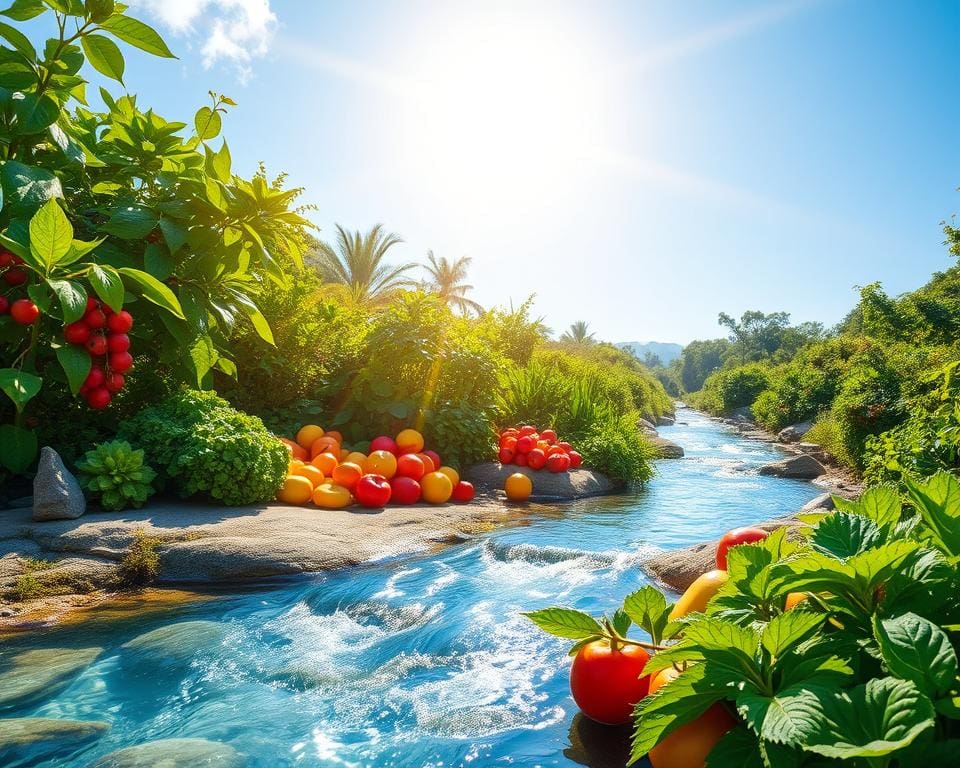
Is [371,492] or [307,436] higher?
[307,436]

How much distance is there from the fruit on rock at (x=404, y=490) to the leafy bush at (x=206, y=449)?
1.35 meters

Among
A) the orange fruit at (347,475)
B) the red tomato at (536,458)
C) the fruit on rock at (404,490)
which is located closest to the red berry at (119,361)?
the orange fruit at (347,475)

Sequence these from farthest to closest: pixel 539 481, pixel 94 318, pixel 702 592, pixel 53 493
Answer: pixel 539 481, pixel 53 493, pixel 94 318, pixel 702 592

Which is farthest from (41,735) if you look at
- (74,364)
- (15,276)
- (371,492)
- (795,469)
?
(795,469)

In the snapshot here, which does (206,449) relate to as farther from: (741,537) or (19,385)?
(741,537)

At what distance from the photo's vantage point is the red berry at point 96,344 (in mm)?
3879

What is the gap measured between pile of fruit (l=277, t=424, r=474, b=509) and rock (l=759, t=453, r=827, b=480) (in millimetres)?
8840

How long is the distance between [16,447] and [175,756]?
3116 mm

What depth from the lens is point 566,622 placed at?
6.21 feet

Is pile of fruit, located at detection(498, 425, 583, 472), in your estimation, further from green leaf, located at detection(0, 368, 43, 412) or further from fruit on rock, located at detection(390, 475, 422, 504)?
green leaf, located at detection(0, 368, 43, 412)

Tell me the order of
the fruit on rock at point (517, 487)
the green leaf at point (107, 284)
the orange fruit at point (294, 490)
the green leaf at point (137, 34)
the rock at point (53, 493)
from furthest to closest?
1. the fruit on rock at point (517, 487)
2. the orange fruit at point (294, 490)
3. the rock at point (53, 493)
4. the green leaf at point (137, 34)
5. the green leaf at point (107, 284)

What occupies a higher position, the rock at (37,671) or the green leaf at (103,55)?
the green leaf at (103,55)

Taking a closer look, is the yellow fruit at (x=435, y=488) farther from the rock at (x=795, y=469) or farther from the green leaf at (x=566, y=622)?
the rock at (x=795, y=469)

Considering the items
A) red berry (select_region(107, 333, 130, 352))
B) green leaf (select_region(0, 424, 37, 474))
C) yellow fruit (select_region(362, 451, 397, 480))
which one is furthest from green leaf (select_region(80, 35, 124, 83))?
yellow fruit (select_region(362, 451, 397, 480))
